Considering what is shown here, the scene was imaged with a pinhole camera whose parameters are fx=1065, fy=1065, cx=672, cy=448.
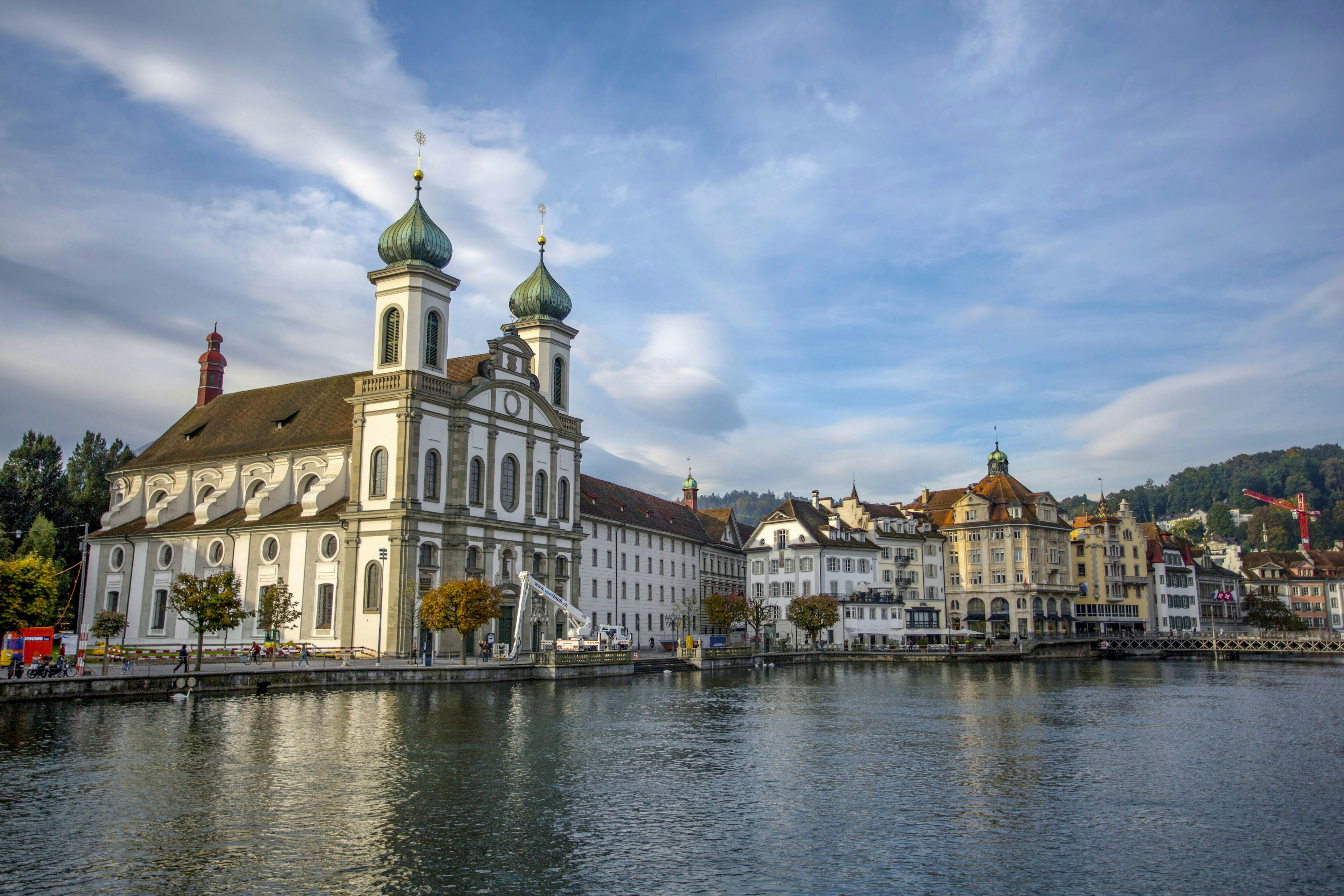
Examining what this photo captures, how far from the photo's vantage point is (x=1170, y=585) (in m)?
121

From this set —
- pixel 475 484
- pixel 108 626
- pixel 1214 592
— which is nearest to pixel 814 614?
pixel 475 484

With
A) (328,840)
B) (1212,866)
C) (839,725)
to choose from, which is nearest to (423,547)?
(839,725)

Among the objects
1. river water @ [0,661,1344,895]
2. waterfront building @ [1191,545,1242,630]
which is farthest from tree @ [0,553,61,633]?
waterfront building @ [1191,545,1242,630]

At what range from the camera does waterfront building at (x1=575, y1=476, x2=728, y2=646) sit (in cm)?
8194

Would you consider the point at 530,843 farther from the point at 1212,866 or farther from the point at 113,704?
the point at 113,704

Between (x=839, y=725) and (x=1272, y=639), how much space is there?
79.0m

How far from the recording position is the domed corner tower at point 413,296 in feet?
206

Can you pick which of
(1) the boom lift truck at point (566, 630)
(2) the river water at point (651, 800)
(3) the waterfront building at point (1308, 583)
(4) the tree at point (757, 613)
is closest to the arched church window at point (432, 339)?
(1) the boom lift truck at point (566, 630)

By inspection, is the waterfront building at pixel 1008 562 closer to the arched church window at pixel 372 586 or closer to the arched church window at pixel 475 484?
the arched church window at pixel 475 484

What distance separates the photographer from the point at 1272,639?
97.2 meters

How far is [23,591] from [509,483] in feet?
88.3

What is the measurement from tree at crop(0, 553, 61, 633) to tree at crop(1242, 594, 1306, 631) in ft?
383

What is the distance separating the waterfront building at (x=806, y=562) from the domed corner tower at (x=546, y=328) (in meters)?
27.6

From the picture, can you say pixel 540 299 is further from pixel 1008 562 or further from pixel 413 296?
pixel 1008 562
